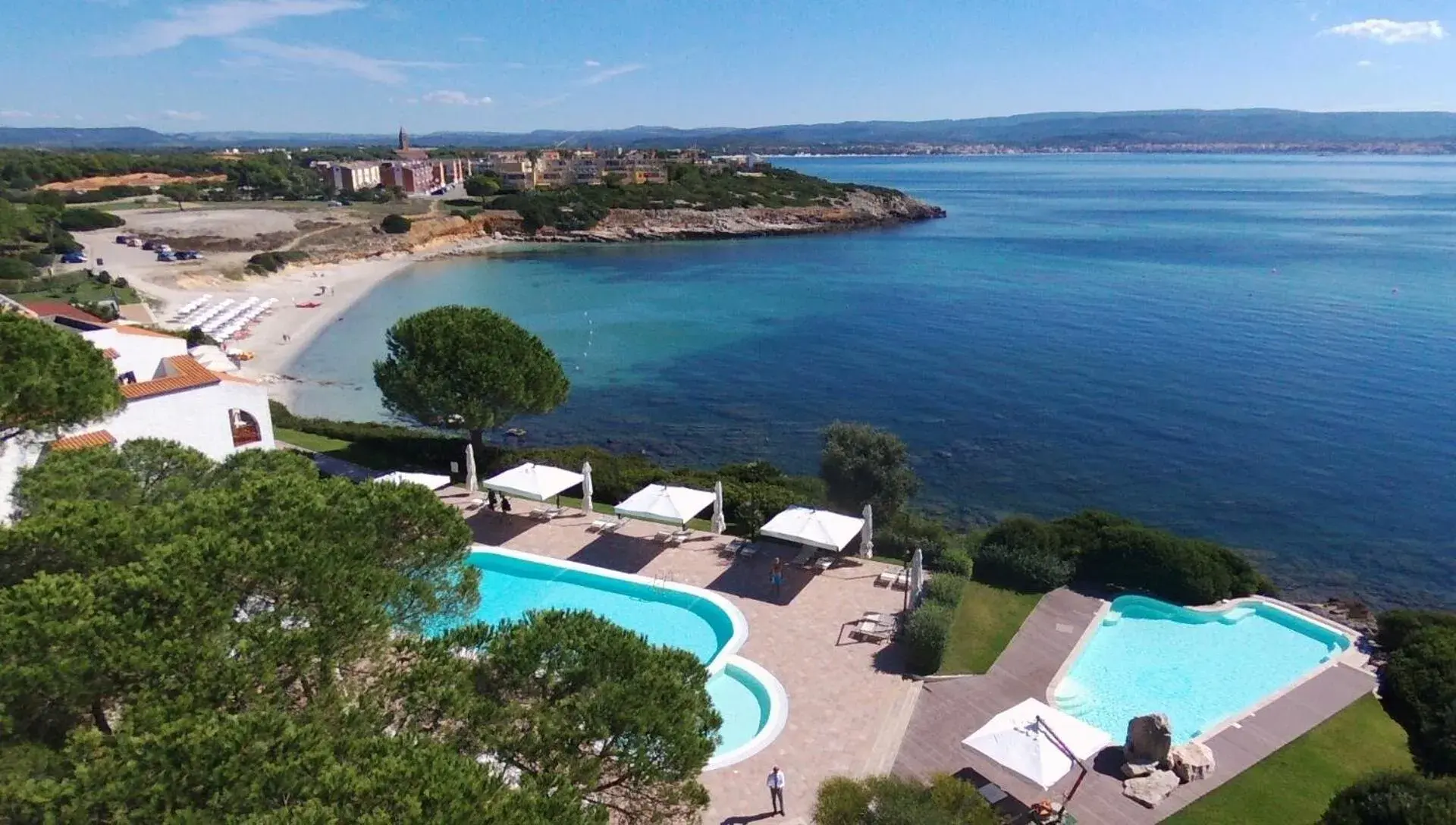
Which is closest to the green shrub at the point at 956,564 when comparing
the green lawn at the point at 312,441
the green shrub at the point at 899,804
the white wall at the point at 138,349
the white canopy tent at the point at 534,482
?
the green shrub at the point at 899,804

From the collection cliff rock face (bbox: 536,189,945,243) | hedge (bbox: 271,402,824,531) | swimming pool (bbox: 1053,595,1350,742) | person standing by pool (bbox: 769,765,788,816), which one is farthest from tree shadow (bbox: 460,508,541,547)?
cliff rock face (bbox: 536,189,945,243)

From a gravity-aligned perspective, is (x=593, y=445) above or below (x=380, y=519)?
below

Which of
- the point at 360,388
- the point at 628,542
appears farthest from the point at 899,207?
the point at 628,542

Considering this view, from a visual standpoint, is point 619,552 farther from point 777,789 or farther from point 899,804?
point 899,804

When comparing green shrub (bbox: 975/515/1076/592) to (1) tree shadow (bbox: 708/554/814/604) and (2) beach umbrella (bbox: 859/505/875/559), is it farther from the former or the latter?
(1) tree shadow (bbox: 708/554/814/604)

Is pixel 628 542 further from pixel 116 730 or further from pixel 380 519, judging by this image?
pixel 116 730

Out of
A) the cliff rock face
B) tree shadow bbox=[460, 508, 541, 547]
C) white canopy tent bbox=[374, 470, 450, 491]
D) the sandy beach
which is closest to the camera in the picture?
tree shadow bbox=[460, 508, 541, 547]
